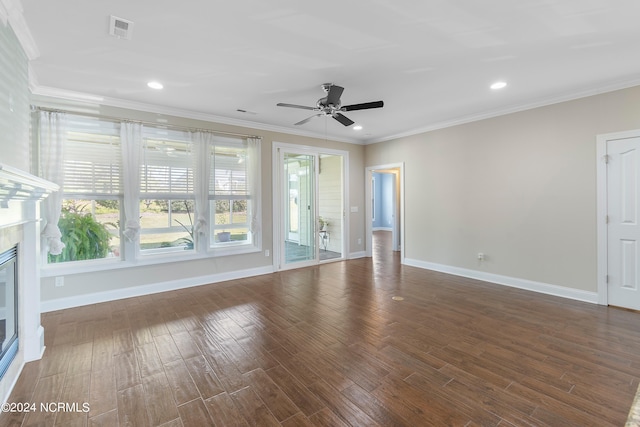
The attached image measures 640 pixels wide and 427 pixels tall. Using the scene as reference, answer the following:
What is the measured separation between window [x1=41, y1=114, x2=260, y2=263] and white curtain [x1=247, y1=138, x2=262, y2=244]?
0.06 feet

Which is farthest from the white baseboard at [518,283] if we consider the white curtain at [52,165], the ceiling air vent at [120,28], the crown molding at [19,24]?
the crown molding at [19,24]

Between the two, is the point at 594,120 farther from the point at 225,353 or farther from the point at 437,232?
the point at 225,353

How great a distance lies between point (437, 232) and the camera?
5.49 metres

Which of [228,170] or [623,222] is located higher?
[228,170]

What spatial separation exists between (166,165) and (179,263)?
1550mm

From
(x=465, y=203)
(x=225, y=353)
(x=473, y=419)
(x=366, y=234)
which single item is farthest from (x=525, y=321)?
(x=366, y=234)

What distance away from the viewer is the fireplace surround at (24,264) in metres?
2.04

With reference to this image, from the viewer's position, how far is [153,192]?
426 centimetres

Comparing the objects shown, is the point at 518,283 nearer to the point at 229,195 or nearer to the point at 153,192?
the point at 229,195

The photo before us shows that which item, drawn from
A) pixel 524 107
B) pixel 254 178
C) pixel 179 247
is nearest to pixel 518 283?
pixel 524 107

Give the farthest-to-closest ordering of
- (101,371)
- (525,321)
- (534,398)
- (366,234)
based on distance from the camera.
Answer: (366,234) → (525,321) → (101,371) → (534,398)

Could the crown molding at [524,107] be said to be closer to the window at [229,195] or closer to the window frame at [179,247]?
the window frame at [179,247]

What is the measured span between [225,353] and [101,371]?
962 mm

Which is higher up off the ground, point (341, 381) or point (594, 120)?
point (594, 120)
